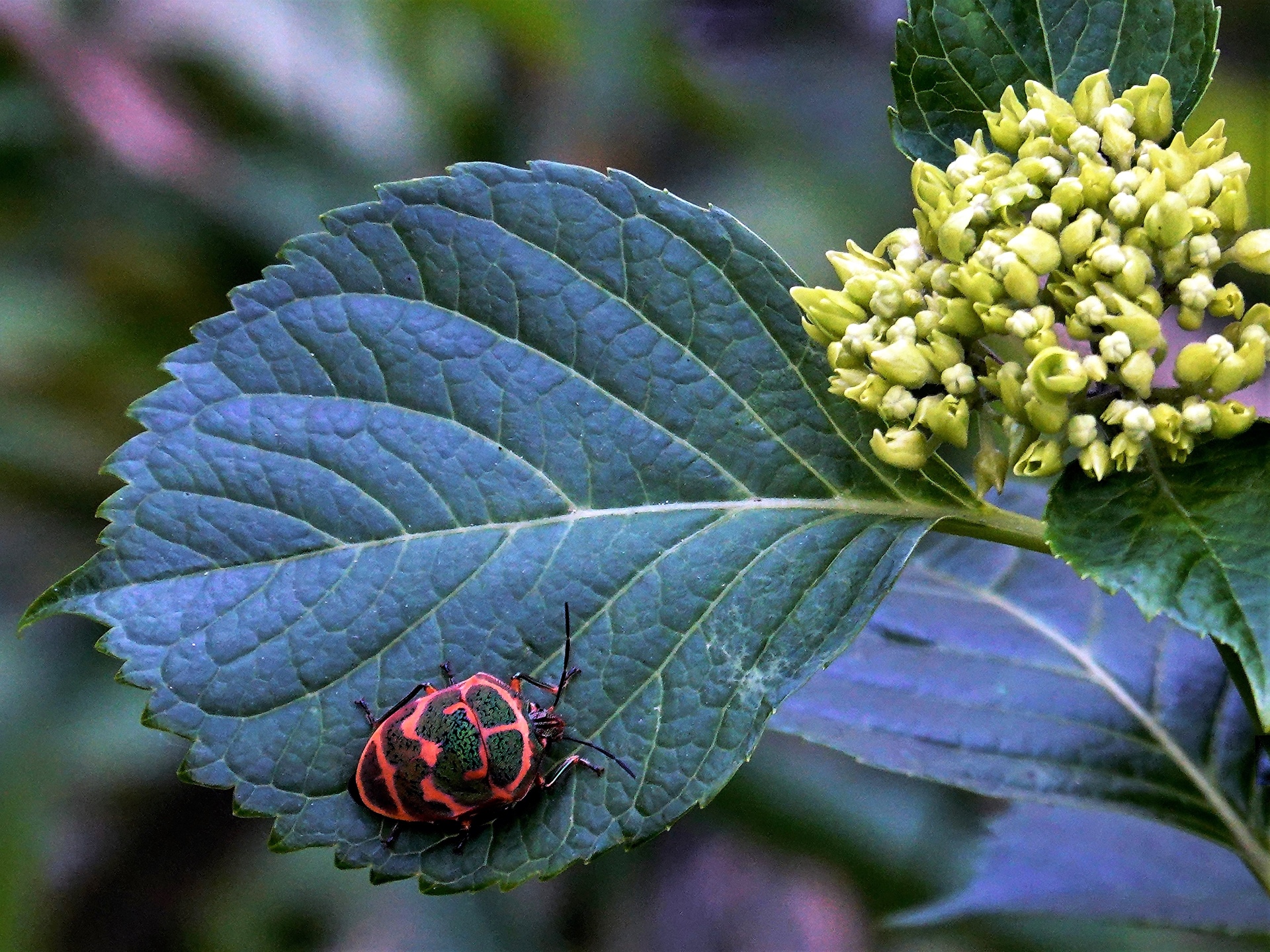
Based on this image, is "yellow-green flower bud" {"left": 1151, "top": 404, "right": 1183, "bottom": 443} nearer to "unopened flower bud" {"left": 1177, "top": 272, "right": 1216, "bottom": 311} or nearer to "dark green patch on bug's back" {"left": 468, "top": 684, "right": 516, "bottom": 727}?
"unopened flower bud" {"left": 1177, "top": 272, "right": 1216, "bottom": 311}

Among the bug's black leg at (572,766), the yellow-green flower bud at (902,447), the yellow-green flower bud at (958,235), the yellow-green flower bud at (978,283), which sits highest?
the yellow-green flower bud at (958,235)

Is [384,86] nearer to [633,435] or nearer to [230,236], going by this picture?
[230,236]

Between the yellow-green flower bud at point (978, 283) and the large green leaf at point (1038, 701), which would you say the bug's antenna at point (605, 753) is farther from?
the yellow-green flower bud at point (978, 283)

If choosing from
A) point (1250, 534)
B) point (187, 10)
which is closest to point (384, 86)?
point (187, 10)

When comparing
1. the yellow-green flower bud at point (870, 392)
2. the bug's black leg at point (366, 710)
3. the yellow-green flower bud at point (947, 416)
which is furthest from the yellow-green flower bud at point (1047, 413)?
the bug's black leg at point (366, 710)

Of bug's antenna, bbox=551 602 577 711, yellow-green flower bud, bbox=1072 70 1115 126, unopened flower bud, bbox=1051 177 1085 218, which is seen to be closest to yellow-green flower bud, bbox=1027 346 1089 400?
unopened flower bud, bbox=1051 177 1085 218

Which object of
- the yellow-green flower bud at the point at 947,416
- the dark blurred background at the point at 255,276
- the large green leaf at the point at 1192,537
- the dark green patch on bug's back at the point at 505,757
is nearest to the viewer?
the large green leaf at the point at 1192,537

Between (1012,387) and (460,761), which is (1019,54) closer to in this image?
(1012,387)
